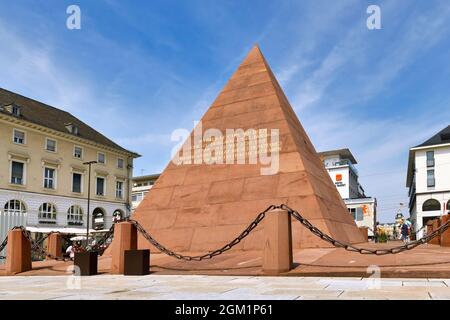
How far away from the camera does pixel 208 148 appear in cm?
1427

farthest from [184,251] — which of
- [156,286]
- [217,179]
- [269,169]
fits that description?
[156,286]

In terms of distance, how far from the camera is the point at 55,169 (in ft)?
132

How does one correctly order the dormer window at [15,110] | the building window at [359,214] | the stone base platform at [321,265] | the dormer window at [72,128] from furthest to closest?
1. the building window at [359,214]
2. the dormer window at [72,128]
3. the dormer window at [15,110]
4. the stone base platform at [321,265]

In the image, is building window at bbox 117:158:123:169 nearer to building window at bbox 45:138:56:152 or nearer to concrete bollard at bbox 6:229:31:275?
building window at bbox 45:138:56:152

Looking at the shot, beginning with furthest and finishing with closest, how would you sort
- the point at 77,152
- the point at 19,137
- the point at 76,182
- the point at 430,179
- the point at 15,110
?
1. the point at 430,179
2. the point at 77,152
3. the point at 76,182
4. the point at 15,110
5. the point at 19,137

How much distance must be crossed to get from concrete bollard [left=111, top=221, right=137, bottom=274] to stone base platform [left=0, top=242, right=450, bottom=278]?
590 millimetres

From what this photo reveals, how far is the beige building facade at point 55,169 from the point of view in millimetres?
36031

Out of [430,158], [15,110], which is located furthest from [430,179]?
[15,110]

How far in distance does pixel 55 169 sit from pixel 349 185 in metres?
51.8

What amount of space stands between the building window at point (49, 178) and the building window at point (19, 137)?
3401mm

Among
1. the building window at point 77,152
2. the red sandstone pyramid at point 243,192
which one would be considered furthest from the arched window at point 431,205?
the red sandstone pyramid at point 243,192

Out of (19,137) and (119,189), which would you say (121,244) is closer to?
(19,137)

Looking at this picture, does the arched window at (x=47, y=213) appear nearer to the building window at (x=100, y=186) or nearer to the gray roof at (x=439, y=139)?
the building window at (x=100, y=186)
